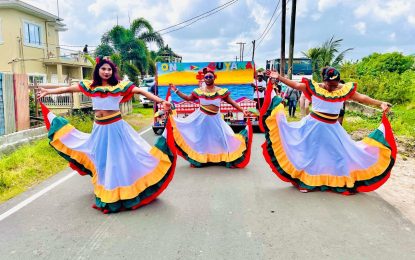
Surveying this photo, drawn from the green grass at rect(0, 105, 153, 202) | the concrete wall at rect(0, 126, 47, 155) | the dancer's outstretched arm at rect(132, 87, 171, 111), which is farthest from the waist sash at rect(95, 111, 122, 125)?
the concrete wall at rect(0, 126, 47, 155)

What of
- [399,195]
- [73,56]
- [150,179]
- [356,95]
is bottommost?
[399,195]

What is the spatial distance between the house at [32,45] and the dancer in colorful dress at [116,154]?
19472 mm

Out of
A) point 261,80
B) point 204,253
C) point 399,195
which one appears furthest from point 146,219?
point 261,80

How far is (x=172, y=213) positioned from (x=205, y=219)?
50cm

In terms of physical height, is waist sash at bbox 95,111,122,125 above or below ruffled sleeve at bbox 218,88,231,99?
below

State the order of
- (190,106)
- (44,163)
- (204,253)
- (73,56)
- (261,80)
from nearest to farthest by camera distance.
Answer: (204,253) → (44,163) → (190,106) → (261,80) → (73,56)

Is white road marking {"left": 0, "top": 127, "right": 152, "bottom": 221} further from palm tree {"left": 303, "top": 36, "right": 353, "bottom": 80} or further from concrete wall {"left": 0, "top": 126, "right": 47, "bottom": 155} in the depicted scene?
palm tree {"left": 303, "top": 36, "right": 353, "bottom": 80}

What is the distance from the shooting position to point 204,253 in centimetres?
399

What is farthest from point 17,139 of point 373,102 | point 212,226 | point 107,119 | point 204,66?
point 373,102

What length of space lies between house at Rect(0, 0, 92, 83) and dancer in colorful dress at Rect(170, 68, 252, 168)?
17.5 m

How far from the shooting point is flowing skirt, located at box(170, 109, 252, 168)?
315 inches

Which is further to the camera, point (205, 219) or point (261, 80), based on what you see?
point (261, 80)

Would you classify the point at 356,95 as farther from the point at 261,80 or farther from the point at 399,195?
the point at 261,80

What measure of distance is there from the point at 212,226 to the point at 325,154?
2.34m
